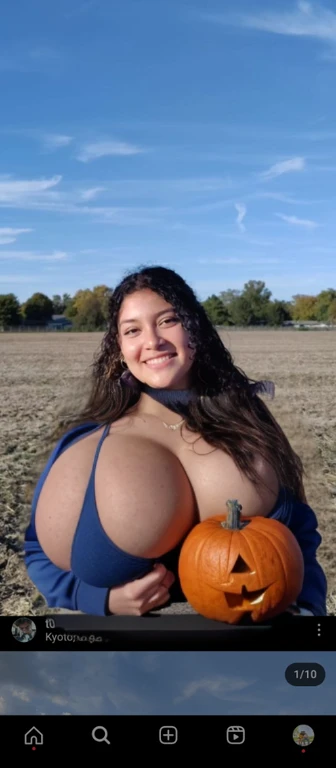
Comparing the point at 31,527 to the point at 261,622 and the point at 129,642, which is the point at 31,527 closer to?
the point at 129,642

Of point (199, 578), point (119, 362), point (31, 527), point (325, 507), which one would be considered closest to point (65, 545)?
point (31, 527)

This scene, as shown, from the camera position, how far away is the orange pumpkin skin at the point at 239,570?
1.48m

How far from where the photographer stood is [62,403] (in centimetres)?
196

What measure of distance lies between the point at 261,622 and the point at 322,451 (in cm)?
358

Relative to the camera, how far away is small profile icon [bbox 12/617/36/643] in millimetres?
1465

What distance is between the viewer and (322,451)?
4.99 m

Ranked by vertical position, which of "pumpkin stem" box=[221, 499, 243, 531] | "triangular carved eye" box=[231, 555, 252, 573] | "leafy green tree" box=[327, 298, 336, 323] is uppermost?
"leafy green tree" box=[327, 298, 336, 323]

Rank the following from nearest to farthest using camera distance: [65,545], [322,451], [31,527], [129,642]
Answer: [129,642]
[65,545]
[31,527]
[322,451]

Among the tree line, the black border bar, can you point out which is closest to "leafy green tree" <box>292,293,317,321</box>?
the tree line
